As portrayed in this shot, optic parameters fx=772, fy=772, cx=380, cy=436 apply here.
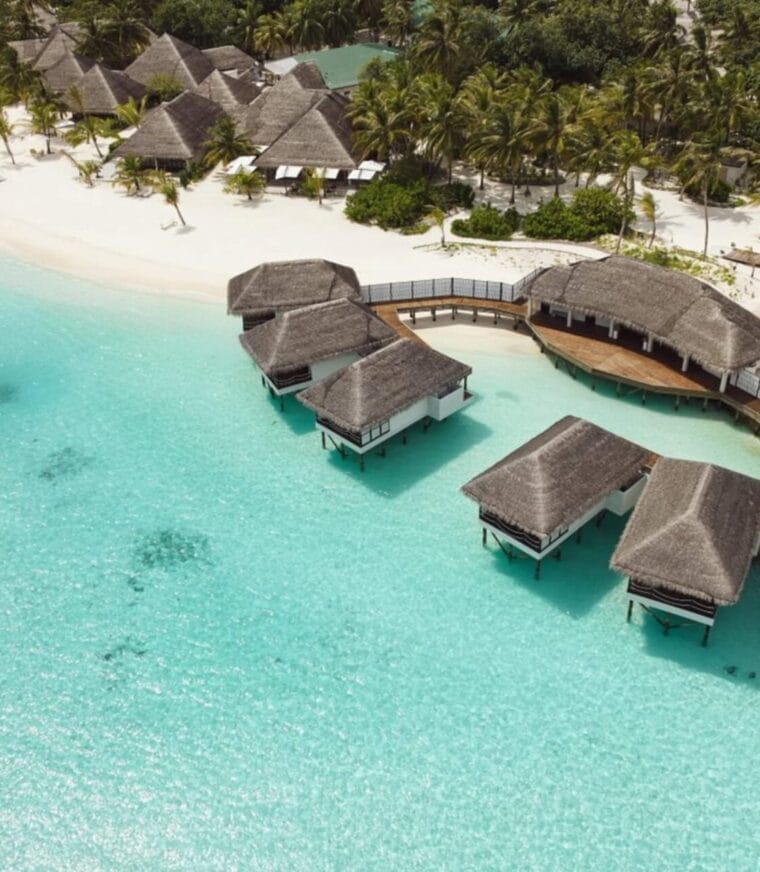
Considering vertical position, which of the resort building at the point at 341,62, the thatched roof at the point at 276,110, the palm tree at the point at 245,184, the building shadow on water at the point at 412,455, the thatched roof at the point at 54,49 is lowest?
the building shadow on water at the point at 412,455

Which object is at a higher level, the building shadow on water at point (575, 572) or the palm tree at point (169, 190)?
the palm tree at point (169, 190)

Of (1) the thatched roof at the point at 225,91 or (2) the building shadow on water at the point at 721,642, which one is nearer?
(2) the building shadow on water at the point at 721,642

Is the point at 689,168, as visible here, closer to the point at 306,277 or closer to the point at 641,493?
the point at 306,277

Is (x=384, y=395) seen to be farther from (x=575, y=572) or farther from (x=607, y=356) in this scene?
(x=607, y=356)

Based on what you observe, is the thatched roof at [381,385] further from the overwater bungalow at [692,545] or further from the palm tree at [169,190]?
the palm tree at [169,190]

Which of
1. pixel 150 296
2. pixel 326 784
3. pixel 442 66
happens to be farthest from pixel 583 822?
pixel 442 66

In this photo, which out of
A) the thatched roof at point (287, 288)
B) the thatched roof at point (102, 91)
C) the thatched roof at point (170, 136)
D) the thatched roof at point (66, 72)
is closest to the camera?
the thatched roof at point (287, 288)

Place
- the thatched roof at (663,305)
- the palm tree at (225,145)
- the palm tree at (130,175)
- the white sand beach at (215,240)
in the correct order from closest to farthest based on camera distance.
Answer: the thatched roof at (663,305) → the white sand beach at (215,240) → the palm tree at (130,175) → the palm tree at (225,145)

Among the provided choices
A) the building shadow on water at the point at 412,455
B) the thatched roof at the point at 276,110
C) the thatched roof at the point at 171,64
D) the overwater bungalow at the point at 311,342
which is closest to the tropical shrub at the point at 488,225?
the overwater bungalow at the point at 311,342
